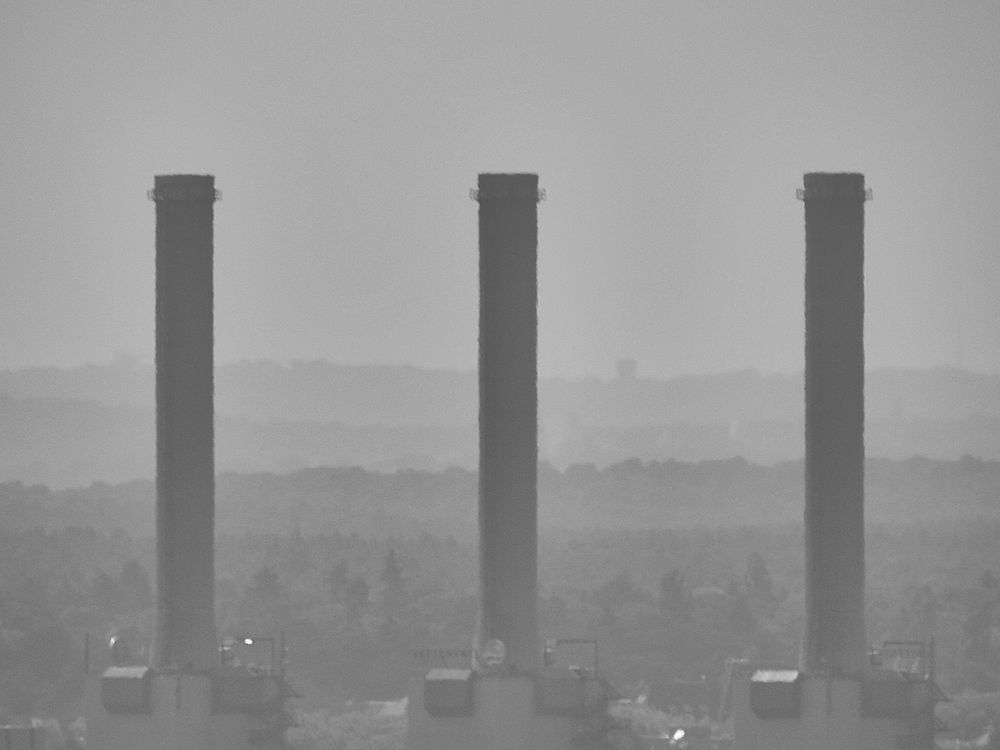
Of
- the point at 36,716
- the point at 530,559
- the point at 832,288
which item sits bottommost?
the point at 36,716

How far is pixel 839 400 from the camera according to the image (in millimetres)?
55969

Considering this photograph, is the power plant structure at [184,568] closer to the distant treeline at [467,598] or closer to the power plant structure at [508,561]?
the power plant structure at [508,561]

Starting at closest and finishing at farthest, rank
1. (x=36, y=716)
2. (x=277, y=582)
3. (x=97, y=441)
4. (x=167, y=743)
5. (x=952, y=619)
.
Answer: (x=167, y=743)
(x=36, y=716)
(x=952, y=619)
(x=277, y=582)
(x=97, y=441)

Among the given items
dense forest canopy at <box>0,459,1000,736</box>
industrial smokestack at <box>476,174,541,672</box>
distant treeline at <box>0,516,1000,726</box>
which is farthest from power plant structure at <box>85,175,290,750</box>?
distant treeline at <box>0,516,1000,726</box>

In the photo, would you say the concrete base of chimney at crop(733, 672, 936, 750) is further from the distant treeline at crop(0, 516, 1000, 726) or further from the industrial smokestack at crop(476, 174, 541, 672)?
the distant treeline at crop(0, 516, 1000, 726)

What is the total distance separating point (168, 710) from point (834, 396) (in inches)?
544

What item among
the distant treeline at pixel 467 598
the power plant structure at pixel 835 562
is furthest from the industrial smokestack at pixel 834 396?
the distant treeline at pixel 467 598

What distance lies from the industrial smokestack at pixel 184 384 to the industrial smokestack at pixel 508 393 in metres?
5.38

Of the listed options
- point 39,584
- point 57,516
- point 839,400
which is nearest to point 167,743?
point 839,400

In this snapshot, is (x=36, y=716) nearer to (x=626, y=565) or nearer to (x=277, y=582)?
(x=277, y=582)

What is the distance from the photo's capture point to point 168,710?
54.9 meters

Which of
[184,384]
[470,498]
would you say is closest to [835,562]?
[184,384]

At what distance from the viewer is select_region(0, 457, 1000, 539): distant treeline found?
109 metres

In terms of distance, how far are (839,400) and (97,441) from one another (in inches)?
2444
